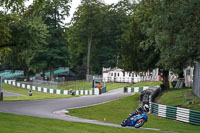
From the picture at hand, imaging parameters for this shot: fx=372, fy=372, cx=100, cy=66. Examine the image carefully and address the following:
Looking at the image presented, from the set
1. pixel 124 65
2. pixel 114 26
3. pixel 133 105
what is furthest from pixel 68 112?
pixel 114 26

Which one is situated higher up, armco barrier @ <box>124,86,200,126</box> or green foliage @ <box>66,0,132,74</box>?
green foliage @ <box>66,0,132,74</box>

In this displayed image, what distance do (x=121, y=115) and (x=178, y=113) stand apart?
450cm

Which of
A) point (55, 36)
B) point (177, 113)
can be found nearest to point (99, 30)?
point (55, 36)

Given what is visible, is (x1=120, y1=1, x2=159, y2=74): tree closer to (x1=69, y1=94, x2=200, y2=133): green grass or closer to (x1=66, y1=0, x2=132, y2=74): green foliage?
(x1=69, y1=94, x2=200, y2=133): green grass

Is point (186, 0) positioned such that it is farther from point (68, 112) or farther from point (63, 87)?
point (63, 87)

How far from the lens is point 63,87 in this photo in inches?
2552

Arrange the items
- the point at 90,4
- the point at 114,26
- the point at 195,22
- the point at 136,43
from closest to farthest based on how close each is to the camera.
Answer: the point at 195,22
the point at 136,43
the point at 90,4
the point at 114,26

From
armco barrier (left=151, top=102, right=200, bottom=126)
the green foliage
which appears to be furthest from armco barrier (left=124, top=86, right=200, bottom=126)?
the green foliage

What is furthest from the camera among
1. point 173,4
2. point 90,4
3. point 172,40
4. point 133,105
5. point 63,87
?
point 90,4

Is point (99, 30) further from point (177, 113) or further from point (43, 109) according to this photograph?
point (177, 113)

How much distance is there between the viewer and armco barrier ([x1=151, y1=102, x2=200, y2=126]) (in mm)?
23777

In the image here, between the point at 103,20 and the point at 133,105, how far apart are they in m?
48.1

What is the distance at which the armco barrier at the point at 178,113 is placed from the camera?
23.8 metres

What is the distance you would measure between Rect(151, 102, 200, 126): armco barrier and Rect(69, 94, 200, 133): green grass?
54 centimetres
